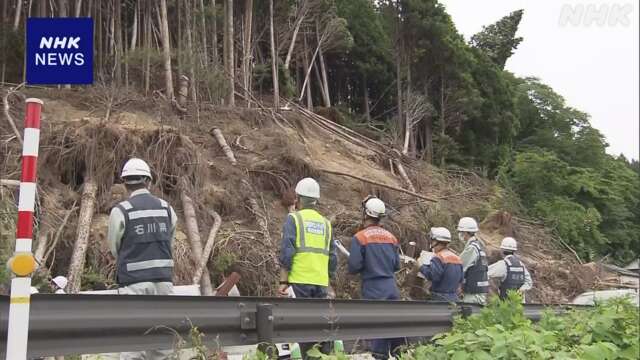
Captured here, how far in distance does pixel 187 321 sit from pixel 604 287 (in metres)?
17.0

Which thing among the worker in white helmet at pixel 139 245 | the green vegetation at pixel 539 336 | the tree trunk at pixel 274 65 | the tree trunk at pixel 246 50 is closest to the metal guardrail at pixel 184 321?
the green vegetation at pixel 539 336

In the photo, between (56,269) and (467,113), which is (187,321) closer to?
(56,269)

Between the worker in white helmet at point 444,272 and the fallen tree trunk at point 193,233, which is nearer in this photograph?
the worker in white helmet at point 444,272

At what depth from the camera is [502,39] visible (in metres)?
35.6

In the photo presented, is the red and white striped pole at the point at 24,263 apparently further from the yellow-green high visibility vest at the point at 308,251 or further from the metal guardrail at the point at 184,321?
the yellow-green high visibility vest at the point at 308,251

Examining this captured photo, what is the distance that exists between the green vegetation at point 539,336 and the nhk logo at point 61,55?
4.78m

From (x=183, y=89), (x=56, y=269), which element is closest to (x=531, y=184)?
(x=183, y=89)

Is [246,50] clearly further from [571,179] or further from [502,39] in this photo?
[502,39]

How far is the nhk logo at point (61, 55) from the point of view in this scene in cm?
708

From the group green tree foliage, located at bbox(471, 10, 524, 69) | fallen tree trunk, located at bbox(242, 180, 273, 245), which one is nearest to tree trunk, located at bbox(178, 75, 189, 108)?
fallen tree trunk, located at bbox(242, 180, 273, 245)

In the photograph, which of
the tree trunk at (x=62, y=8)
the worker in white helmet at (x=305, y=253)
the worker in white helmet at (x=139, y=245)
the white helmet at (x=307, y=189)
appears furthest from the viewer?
the tree trunk at (x=62, y=8)

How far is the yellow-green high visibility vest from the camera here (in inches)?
246

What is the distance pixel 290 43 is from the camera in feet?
78.7

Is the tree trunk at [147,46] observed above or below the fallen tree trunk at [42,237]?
above
